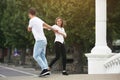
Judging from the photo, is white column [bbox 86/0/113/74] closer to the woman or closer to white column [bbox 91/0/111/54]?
white column [bbox 91/0/111/54]

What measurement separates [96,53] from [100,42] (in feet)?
2.60

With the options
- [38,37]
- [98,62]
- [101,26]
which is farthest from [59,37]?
[101,26]

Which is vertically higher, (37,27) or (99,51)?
(37,27)

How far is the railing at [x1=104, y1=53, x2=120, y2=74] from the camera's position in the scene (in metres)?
21.0

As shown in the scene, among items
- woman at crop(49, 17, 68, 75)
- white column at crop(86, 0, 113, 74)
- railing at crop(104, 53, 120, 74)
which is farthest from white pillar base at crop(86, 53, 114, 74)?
woman at crop(49, 17, 68, 75)

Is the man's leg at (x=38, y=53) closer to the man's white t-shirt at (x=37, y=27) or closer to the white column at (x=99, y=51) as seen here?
the man's white t-shirt at (x=37, y=27)

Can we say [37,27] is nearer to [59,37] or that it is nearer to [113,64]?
[59,37]

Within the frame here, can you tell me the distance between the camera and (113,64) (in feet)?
72.0

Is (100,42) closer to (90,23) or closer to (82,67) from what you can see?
(90,23)

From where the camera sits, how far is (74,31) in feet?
127

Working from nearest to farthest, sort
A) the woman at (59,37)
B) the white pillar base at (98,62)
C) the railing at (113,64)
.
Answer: the woman at (59,37) → the railing at (113,64) → the white pillar base at (98,62)

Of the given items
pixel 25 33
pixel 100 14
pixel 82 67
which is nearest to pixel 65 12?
pixel 82 67

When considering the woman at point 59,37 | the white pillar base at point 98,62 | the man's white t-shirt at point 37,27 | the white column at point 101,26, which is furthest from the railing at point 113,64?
the man's white t-shirt at point 37,27

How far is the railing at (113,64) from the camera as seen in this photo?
68.8 feet
